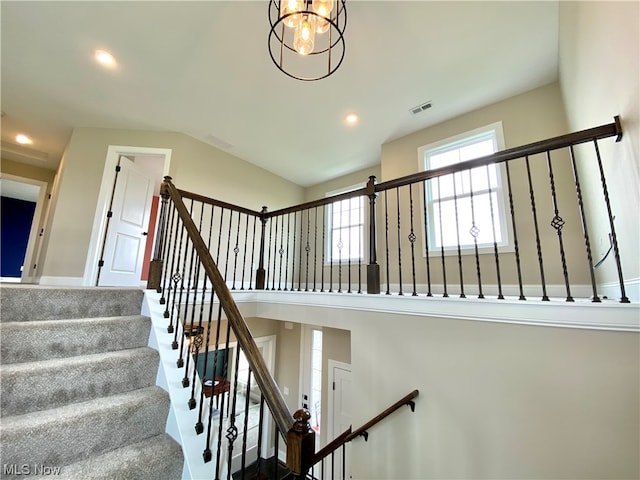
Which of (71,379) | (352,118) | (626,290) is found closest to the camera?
(71,379)

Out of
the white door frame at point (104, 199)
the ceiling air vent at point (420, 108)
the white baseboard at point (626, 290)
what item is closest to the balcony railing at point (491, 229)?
the white baseboard at point (626, 290)

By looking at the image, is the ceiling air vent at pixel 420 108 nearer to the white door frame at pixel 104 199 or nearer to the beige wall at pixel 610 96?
the beige wall at pixel 610 96

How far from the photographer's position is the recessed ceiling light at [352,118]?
3977 mm

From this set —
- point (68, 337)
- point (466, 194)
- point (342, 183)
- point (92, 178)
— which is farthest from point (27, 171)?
point (466, 194)

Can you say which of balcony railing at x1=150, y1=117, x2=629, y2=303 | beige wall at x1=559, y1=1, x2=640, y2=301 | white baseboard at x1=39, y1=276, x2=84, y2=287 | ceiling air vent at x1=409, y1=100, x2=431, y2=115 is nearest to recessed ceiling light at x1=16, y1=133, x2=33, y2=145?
white baseboard at x1=39, y1=276, x2=84, y2=287

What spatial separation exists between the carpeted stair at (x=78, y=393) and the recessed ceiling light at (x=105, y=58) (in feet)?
8.84

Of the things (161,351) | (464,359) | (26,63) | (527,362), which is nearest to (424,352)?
(464,359)

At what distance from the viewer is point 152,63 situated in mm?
3182

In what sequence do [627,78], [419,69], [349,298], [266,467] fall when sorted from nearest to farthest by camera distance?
[627,78] < [349,298] < [419,69] < [266,467]

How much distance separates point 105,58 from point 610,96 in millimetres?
4613

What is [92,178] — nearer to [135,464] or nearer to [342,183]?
[342,183]

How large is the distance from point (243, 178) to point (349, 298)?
3760 mm

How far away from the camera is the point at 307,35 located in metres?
1.98

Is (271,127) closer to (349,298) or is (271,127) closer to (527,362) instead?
(349,298)
